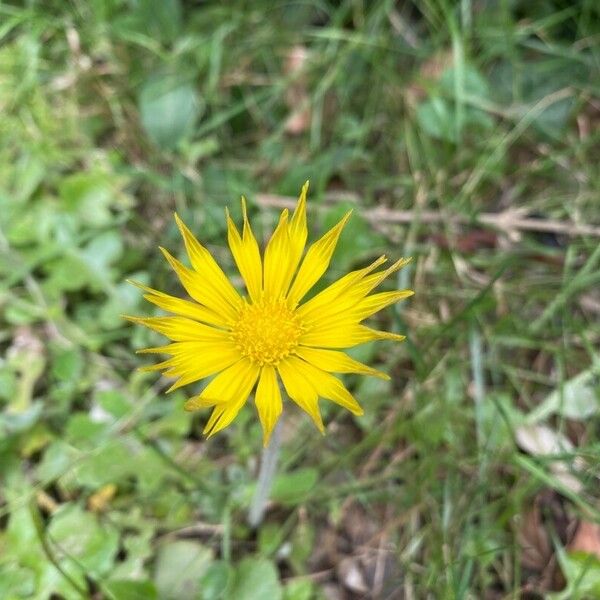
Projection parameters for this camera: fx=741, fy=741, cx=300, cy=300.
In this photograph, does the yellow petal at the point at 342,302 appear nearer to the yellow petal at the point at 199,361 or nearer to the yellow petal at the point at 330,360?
the yellow petal at the point at 330,360

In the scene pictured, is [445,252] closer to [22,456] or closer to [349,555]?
[349,555]

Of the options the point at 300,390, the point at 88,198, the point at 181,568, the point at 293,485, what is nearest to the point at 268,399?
the point at 300,390

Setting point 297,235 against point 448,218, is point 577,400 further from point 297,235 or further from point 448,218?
point 297,235

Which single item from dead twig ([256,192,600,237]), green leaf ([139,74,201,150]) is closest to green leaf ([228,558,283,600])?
dead twig ([256,192,600,237])

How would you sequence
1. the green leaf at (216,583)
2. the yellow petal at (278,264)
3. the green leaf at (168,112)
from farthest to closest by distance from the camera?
the green leaf at (168,112), the green leaf at (216,583), the yellow petal at (278,264)

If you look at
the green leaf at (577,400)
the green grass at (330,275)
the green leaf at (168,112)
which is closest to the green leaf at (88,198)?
the green grass at (330,275)
